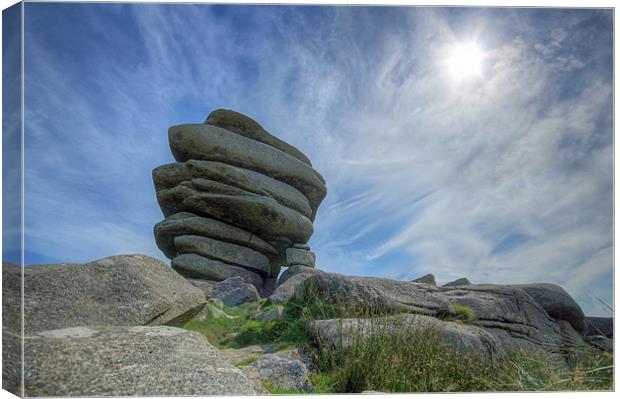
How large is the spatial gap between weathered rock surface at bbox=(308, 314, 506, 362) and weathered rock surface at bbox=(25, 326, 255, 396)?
4.15ft

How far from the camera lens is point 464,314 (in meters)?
8.71

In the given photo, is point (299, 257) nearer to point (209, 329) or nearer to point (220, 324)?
point (220, 324)

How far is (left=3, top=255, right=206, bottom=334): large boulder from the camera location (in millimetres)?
5844

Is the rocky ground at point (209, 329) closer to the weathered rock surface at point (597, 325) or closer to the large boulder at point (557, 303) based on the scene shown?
the large boulder at point (557, 303)

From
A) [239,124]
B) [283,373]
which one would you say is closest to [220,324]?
[283,373]

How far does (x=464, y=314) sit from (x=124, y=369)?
5899mm

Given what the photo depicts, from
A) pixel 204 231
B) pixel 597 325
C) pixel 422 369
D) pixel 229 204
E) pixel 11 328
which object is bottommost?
pixel 422 369

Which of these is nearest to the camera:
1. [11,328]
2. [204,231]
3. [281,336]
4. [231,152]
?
[11,328]

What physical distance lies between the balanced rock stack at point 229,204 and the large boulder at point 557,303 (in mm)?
6400

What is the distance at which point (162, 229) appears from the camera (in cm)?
1521

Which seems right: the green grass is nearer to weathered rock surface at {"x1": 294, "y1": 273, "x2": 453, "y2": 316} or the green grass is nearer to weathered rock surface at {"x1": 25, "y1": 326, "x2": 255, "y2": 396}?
weathered rock surface at {"x1": 294, "y1": 273, "x2": 453, "y2": 316}

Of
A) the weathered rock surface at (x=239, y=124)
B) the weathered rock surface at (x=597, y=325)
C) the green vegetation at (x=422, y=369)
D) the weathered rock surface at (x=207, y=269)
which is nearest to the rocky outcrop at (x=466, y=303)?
the weathered rock surface at (x=597, y=325)

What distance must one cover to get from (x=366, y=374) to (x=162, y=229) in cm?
1132

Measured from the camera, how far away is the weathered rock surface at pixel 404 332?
5336mm
